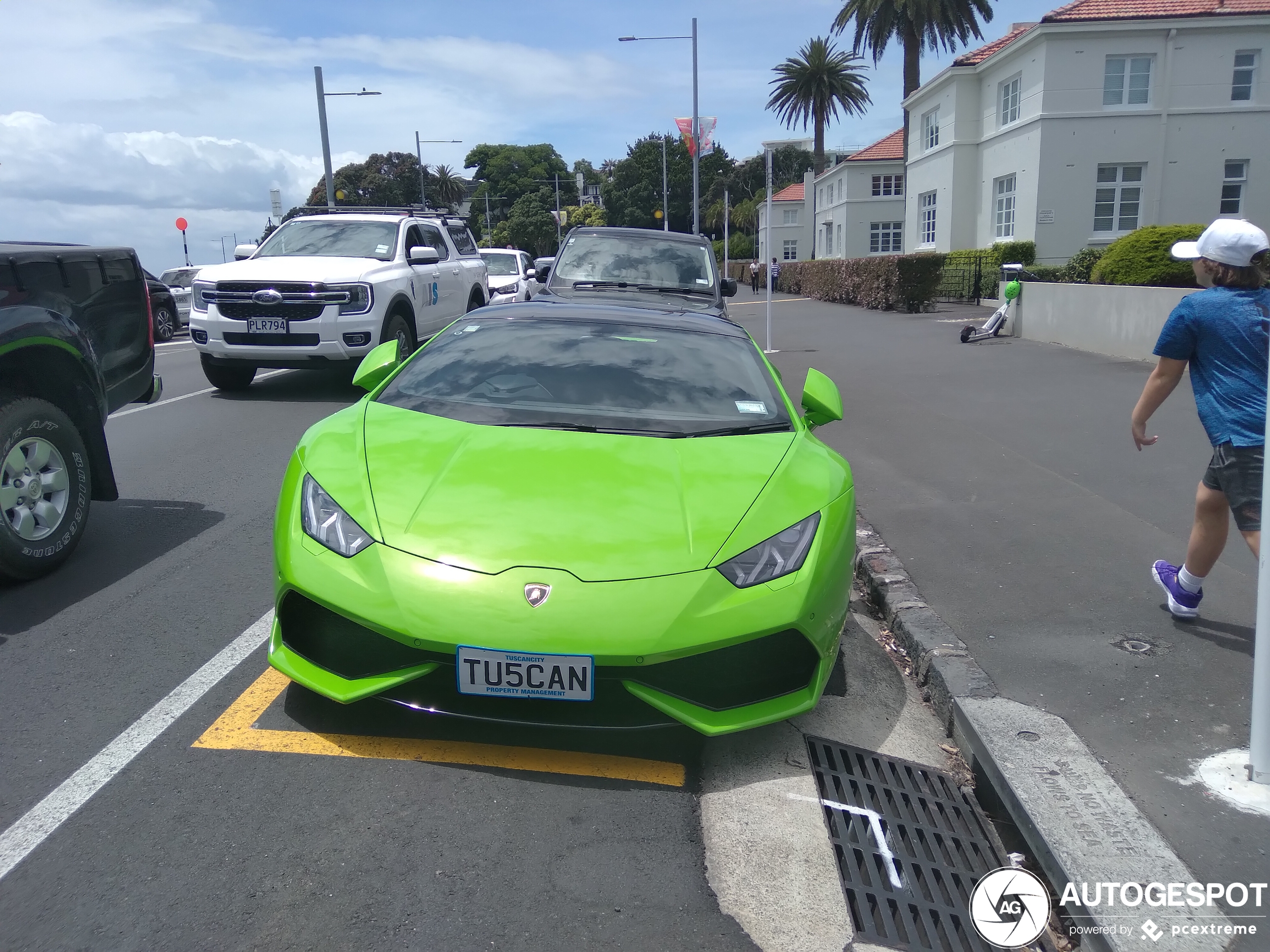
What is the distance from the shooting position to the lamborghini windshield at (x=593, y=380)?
13.4ft

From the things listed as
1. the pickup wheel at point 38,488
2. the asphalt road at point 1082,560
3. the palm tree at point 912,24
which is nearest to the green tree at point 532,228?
the palm tree at point 912,24

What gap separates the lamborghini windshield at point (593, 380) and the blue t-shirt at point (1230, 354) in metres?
1.71

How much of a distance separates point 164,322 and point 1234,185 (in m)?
29.2

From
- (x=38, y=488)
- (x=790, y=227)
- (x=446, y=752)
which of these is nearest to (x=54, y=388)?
(x=38, y=488)

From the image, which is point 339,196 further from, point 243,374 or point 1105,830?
point 1105,830

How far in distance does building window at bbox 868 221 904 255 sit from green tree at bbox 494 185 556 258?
185 feet

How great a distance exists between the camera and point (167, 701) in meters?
3.57

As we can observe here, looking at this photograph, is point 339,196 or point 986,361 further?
point 339,196

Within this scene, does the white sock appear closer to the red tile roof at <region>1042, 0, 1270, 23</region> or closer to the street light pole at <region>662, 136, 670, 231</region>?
the street light pole at <region>662, 136, 670, 231</region>

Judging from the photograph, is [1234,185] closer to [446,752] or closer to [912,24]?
[912,24]

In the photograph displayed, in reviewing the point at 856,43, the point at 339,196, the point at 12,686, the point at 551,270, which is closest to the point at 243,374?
the point at 551,270

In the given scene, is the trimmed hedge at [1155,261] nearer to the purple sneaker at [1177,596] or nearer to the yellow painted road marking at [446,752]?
the purple sneaker at [1177,596]

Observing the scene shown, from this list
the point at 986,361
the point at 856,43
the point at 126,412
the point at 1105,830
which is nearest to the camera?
the point at 1105,830

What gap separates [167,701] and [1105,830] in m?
3.16
